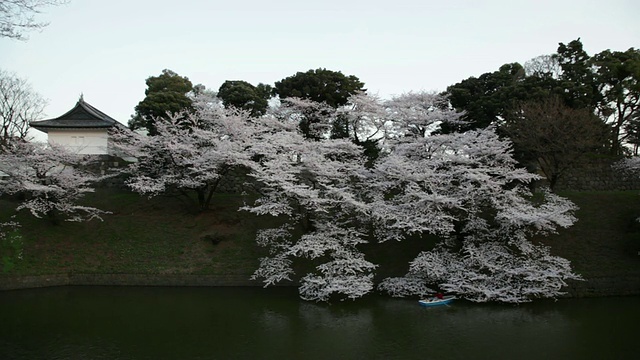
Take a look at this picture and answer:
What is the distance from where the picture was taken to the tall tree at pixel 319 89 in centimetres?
2591

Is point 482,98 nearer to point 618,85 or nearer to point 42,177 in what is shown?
point 618,85

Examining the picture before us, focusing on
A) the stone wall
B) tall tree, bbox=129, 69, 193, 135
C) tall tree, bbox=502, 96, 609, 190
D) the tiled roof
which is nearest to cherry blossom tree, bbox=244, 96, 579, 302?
tall tree, bbox=502, 96, 609, 190

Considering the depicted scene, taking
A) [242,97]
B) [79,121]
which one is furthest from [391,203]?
[79,121]

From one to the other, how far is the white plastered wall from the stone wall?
27.4m

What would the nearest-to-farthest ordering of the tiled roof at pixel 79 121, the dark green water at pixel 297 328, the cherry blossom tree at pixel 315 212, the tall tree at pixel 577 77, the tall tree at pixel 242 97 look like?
the dark green water at pixel 297 328
the cherry blossom tree at pixel 315 212
the tall tree at pixel 577 77
the tiled roof at pixel 79 121
the tall tree at pixel 242 97

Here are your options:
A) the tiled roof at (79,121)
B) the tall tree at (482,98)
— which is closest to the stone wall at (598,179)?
the tall tree at (482,98)

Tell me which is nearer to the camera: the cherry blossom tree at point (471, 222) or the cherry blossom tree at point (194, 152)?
the cherry blossom tree at point (471, 222)

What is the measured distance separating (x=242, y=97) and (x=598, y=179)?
843 inches

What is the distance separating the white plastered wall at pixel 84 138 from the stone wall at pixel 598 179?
90.0ft

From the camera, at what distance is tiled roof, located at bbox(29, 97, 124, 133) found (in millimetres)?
27453

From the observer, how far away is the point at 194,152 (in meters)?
21.6

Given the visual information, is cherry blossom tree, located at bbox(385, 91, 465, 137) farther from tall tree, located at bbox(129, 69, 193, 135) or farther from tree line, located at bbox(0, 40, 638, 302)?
tall tree, located at bbox(129, 69, 193, 135)

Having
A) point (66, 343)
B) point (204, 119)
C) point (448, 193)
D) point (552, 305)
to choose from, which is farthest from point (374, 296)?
point (204, 119)

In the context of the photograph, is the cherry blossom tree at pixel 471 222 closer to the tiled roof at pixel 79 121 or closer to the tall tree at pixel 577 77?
the tall tree at pixel 577 77
